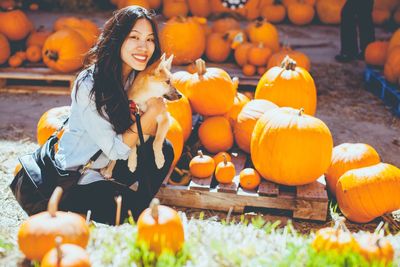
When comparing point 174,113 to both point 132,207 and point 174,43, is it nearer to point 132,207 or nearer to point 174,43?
point 132,207

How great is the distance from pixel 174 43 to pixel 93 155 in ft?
11.3

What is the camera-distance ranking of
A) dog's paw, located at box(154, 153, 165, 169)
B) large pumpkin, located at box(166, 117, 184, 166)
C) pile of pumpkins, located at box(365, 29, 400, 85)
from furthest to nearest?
pile of pumpkins, located at box(365, 29, 400, 85)
large pumpkin, located at box(166, 117, 184, 166)
dog's paw, located at box(154, 153, 165, 169)

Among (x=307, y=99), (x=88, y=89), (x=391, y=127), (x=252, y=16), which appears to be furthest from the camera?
(x=252, y=16)

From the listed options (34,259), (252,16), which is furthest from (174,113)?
(252,16)

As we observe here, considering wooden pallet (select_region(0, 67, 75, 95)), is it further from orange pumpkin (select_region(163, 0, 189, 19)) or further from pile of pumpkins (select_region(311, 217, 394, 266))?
pile of pumpkins (select_region(311, 217, 394, 266))

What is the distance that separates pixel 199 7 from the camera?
10.2 meters

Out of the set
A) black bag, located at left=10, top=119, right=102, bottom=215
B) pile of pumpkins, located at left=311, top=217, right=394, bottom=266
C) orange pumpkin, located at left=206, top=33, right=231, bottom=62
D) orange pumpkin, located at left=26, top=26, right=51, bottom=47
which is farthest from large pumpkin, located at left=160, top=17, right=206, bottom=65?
pile of pumpkins, located at left=311, top=217, right=394, bottom=266

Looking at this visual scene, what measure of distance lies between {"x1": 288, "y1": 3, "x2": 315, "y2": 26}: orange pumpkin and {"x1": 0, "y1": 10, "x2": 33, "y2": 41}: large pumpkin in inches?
211

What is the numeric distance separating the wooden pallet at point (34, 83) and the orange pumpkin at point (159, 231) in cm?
414

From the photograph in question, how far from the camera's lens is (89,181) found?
3.05 meters

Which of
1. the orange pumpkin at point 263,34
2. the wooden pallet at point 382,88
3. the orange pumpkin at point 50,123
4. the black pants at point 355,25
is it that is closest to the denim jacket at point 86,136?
the orange pumpkin at point 50,123

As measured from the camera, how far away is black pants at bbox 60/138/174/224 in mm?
3066

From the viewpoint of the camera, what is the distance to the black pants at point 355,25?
7.42m

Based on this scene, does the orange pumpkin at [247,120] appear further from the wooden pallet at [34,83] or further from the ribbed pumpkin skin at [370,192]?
the wooden pallet at [34,83]
